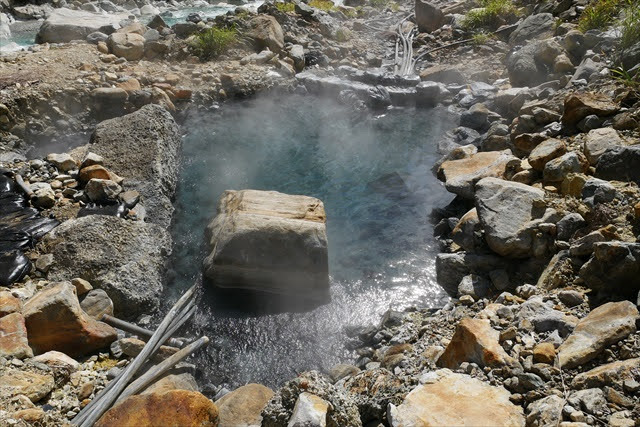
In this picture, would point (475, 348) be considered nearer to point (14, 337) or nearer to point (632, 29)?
point (14, 337)

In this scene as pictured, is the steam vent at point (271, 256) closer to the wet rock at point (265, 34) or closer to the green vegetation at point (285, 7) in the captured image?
the wet rock at point (265, 34)

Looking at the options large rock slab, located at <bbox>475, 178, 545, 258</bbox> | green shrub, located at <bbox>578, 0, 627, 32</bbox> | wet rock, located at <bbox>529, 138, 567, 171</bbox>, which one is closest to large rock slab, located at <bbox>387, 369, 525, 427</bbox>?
large rock slab, located at <bbox>475, 178, 545, 258</bbox>

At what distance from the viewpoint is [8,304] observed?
5539 millimetres

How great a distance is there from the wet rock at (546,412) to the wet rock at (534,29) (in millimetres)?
11902

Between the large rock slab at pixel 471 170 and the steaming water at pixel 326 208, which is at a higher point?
the large rock slab at pixel 471 170

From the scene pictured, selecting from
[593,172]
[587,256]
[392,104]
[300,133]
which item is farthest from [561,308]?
[392,104]

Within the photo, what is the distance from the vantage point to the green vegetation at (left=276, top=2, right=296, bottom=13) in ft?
53.2

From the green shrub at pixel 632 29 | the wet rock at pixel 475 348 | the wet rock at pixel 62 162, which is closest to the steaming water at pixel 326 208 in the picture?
the wet rock at pixel 475 348

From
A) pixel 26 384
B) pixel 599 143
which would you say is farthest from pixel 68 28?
pixel 599 143

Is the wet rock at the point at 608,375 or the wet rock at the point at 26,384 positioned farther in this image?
the wet rock at the point at 26,384

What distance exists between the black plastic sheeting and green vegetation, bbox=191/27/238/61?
6.95 m

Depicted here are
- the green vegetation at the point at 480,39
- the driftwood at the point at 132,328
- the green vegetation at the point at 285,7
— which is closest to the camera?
the driftwood at the point at 132,328

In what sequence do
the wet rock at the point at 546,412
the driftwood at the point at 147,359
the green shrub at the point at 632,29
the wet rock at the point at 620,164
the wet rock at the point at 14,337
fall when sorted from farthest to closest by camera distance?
1. the green shrub at the point at 632,29
2. the wet rock at the point at 620,164
3. the wet rock at the point at 14,337
4. the driftwood at the point at 147,359
5. the wet rock at the point at 546,412

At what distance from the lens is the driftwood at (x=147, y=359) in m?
4.65
